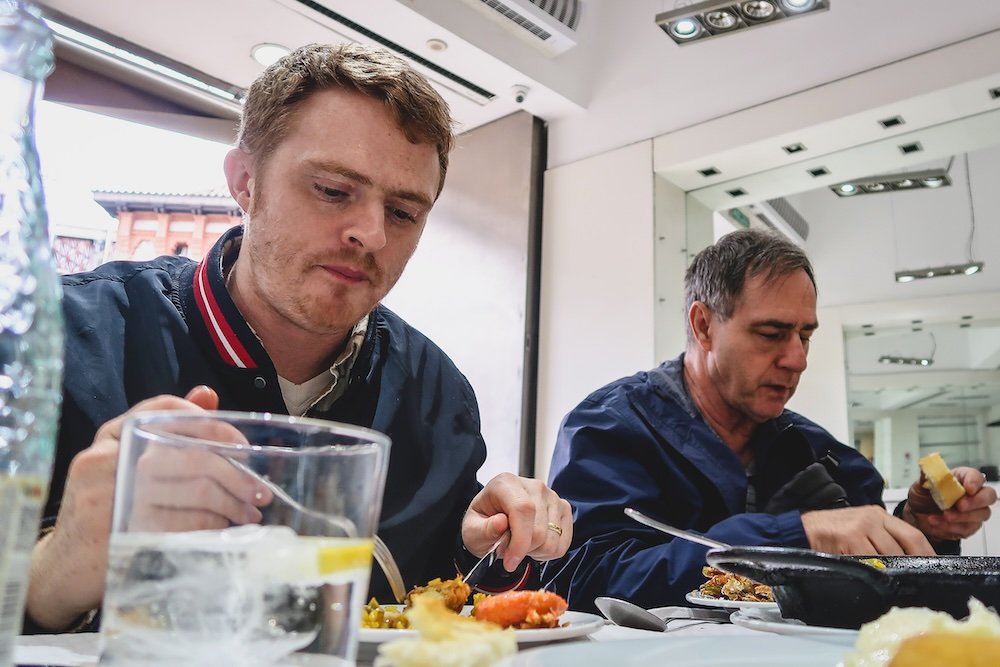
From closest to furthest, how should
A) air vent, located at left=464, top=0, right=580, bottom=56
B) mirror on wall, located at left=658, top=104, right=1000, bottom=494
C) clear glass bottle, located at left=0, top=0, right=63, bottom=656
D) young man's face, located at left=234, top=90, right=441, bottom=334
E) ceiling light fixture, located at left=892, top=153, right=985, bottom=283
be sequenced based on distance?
clear glass bottle, located at left=0, top=0, right=63, bottom=656 → young man's face, located at left=234, top=90, right=441, bottom=334 → air vent, located at left=464, top=0, right=580, bottom=56 → ceiling light fixture, located at left=892, top=153, right=985, bottom=283 → mirror on wall, located at left=658, top=104, right=1000, bottom=494

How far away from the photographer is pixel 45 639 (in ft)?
1.94

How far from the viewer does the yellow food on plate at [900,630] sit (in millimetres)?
404

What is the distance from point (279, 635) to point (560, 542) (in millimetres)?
617

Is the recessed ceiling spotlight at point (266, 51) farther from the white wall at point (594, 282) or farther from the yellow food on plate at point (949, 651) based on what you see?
the yellow food on plate at point (949, 651)

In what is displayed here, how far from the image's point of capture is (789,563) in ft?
1.93

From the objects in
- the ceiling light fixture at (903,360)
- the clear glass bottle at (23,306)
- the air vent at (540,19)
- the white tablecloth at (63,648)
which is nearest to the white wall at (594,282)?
the air vent at (540,19)

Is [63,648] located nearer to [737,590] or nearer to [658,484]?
[737,590]

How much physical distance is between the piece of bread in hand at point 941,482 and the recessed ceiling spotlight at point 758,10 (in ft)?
4.99

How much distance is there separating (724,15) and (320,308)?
202 centimetres

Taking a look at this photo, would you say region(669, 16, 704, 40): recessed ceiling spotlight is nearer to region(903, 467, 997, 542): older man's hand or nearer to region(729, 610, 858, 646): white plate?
region(903, 467, 997, 542): older man's hand

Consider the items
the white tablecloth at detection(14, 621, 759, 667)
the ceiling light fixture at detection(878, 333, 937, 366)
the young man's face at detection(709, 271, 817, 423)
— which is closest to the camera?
the white tablecloth at detection(14, 621, 759, 667)

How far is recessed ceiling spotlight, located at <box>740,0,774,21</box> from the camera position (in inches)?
96.8

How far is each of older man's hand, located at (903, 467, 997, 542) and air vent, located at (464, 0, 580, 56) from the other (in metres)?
2.29

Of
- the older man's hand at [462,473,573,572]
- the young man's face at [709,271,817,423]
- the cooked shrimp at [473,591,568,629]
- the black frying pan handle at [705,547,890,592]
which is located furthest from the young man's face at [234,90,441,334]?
the young man's face at [709,271,817,423]
